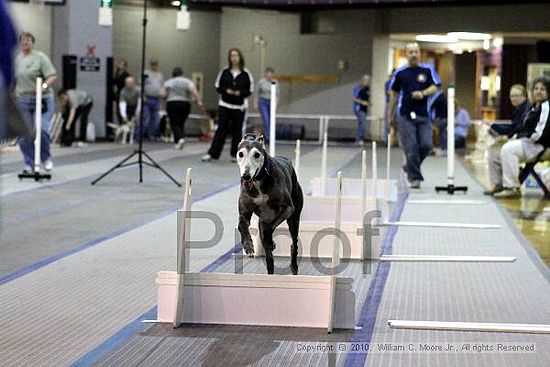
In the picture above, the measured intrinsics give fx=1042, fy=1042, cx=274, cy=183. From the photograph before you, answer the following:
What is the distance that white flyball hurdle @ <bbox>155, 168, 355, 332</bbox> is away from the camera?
15.8 ft

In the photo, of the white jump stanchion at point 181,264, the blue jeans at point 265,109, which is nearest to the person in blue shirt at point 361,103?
the blue jeans at point 265,109

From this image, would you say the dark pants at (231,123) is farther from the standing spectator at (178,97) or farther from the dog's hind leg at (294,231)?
the dog's hind leg at (294,231)

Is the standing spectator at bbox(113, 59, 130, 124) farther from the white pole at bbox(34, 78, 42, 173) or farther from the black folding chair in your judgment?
the black folding chair

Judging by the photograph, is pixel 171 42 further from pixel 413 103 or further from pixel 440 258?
pixel 440 258

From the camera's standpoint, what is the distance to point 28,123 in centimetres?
267

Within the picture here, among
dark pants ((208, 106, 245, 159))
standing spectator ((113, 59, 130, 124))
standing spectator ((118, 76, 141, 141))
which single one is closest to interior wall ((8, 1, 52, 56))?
standing spectator ((113, 59, 130, 124))

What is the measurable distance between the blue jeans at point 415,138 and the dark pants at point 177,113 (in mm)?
7607

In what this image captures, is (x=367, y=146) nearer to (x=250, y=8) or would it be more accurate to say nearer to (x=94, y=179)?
(x=250, y=8)

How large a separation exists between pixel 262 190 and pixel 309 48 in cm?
2091

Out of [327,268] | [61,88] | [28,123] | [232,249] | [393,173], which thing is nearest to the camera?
[28,123]

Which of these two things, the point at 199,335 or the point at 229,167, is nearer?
the point at 199,335

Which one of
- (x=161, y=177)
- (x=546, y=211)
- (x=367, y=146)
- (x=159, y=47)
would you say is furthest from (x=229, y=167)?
(x=159, y=47)

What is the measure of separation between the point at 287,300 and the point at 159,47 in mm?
20252

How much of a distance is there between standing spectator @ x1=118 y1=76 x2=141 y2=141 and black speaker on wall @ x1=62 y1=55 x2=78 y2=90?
99 centimetres
